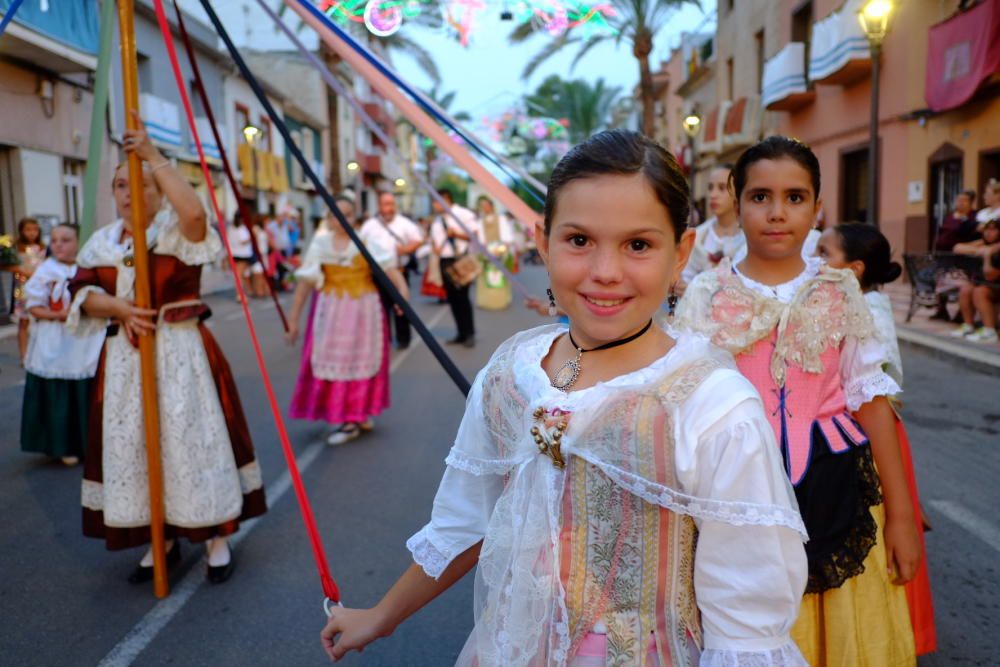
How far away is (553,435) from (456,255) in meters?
11.1

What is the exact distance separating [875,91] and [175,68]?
43.5 ft

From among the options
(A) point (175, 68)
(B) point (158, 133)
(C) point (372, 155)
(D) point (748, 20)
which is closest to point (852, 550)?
→ (A) point (175, 68)

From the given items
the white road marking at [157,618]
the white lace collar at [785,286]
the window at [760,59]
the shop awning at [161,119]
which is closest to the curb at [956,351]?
the white lace collar at [785,286]

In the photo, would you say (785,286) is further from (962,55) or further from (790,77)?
(790,77)

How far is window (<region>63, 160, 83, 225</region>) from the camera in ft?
57.2

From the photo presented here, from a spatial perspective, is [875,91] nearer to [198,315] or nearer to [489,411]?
[198,315]

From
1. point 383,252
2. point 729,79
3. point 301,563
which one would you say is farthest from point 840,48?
point 301,563

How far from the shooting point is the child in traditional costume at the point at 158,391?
11.8 feet

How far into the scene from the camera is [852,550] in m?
2.21

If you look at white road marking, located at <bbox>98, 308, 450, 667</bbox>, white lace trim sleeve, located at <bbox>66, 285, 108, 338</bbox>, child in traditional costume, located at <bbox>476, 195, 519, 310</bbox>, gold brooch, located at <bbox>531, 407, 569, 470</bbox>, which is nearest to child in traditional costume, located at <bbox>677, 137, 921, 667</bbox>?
gold brooch, located at <bbox>531, 407, 569, 470</bbox>

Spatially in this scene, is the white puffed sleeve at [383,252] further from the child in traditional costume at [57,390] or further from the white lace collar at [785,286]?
the white lace collar at [785,286]

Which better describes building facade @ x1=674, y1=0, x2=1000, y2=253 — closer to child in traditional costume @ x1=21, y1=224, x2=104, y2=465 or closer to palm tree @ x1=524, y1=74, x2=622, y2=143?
child in traditional costume @ x1=21, y1=224, x2=104, y2=465

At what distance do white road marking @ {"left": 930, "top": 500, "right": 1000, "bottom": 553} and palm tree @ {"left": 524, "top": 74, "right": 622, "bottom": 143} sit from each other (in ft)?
139

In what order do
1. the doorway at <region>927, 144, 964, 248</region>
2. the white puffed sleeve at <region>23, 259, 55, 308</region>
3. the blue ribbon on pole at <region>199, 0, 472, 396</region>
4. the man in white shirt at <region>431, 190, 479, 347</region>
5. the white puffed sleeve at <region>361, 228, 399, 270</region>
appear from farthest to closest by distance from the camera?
the doorway at <region>927, 144, 964, 248</region>
the man in white shirt at <region>431, 190, 479, 347</region>
the white puffed sleeve at <region>361, 228, 399, 270</region>
the white puffed sleeve at <region>23, 259, 55, 308</region>
the blue ribbon on pole at <region>199, 0, 472, 396</region>
